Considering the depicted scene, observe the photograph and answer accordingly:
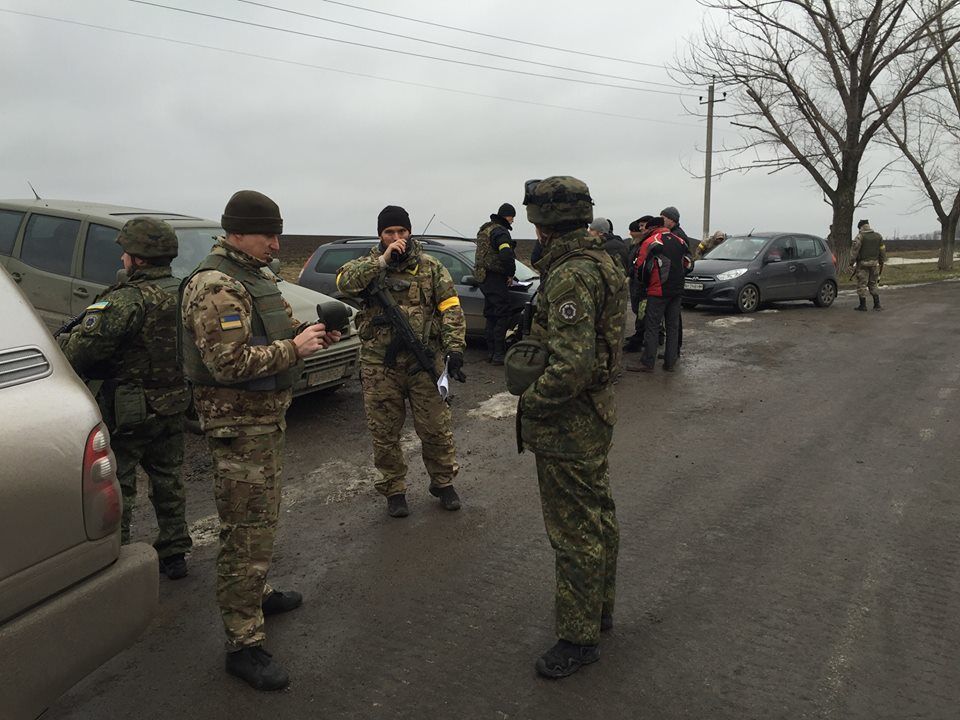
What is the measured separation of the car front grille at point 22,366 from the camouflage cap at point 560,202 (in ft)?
6.34

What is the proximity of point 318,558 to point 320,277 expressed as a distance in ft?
21.3

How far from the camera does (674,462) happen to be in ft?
19.3

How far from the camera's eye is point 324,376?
22.3 ft

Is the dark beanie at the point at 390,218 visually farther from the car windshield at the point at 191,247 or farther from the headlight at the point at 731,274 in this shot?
the headlight at the point at 731,274

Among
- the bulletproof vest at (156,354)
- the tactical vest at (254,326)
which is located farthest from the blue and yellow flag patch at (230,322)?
the bulletproof vest at (156,354)

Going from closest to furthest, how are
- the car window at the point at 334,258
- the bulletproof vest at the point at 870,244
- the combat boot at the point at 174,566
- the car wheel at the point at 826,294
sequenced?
the combat boot at the point at 174,566
the car window at the point at 334,258
the bulletproof vest at the point at 870,244
the car wheel at the point at 826,294

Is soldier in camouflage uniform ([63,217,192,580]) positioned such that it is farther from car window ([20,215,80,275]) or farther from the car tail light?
car window ([20,215,80,275])

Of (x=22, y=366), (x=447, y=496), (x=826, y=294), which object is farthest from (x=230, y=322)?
(x=826, y=294)

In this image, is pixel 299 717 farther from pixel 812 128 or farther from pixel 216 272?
pixel 812 128

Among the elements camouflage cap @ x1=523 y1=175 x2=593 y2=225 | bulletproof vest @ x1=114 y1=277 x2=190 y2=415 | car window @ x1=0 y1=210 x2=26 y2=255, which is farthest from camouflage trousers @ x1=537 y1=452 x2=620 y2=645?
car window @ x1=0 y1=210 x2=26 y2=255

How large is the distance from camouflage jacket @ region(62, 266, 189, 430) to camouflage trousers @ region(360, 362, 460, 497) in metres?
1.24

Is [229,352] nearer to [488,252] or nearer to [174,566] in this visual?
[174,566]

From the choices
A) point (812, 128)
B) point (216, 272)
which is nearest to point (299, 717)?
point (216, 272)

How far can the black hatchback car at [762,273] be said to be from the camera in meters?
13.9
